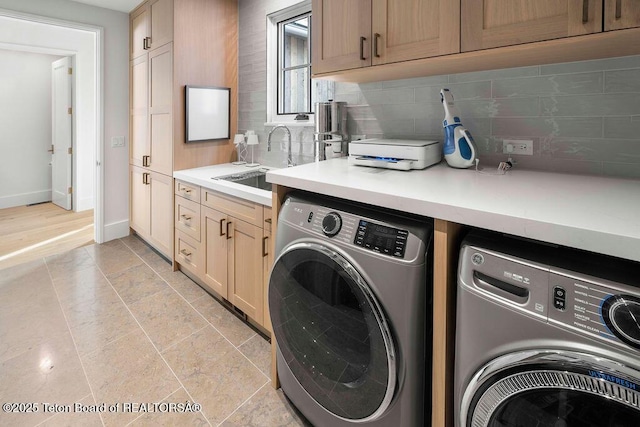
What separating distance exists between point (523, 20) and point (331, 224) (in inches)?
37.9

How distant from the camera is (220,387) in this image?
170cm

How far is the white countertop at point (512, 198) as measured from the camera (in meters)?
0.75

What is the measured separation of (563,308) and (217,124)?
2.92 meters

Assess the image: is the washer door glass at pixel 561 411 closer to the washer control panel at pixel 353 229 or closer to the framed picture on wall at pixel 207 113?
the washer control panel at pixel 353 229

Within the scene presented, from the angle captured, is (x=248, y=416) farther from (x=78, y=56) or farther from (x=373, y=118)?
(x=78, y=56)

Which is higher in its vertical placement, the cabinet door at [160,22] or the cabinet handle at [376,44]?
the cabinet door at [160,22]

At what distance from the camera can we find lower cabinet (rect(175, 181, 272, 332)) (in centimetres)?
199

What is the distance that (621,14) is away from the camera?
980mm

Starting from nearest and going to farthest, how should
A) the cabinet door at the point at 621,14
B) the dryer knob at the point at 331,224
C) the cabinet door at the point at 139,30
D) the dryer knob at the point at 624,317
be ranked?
the dryer knob at the point at 624,317, the cabinet door at the point at 621,14, the dryer knob at the point at 331,224, the cabinet door at the point at 139,30

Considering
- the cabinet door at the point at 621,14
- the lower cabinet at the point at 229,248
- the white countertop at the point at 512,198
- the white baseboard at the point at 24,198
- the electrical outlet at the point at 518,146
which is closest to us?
the white countertop at the point at 512,198

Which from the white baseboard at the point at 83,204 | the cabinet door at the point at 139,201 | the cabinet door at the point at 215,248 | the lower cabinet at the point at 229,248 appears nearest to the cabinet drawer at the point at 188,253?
the lower cabinet at the point at 229,248

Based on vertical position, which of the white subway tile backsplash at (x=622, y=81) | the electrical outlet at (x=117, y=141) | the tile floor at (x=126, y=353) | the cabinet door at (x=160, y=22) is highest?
the cabinet door at (x=160, y=22)

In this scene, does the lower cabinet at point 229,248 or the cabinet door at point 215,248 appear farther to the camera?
the cabinet door at point 215,248

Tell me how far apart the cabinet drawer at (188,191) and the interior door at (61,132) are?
3361 millimetres
